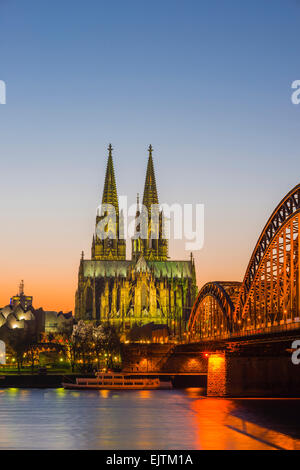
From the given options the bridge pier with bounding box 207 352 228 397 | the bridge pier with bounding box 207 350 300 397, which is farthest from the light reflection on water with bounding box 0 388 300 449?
the bridge pier with bounding box 207 350 300 397

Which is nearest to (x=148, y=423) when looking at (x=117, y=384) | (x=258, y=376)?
(x=258, y=376)

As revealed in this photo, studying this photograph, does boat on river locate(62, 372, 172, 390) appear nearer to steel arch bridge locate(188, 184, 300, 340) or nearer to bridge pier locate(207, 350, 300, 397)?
steel arch bridge locate(188, 184, 300, 340)

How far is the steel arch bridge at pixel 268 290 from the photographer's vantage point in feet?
272

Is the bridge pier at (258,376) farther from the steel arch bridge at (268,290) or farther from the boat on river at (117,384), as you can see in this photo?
the boat on river at (117,384)

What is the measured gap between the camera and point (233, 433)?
205 feet

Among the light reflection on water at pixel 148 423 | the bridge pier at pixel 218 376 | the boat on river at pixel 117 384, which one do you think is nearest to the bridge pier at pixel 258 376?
the bridge pier at pixel 218 376

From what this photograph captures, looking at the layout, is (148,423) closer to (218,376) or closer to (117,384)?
(218,376)

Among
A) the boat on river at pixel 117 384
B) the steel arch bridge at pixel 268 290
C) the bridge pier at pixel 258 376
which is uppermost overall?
the steel arch bridge at pixel 268 290

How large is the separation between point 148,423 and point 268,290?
36843mm

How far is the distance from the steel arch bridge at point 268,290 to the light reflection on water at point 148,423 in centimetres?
829

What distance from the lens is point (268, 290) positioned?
106250 mm

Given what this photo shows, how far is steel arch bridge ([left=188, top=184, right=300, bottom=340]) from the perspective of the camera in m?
82.9
